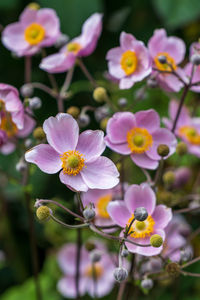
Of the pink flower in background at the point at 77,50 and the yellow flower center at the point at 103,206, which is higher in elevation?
the pink flower in background at the point at 77,50

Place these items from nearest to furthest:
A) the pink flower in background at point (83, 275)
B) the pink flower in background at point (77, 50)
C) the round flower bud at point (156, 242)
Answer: the round flower bud at point (156, 242) → the pink flower in background at point (77, 50) → the pink flower in background at point (83, 275)

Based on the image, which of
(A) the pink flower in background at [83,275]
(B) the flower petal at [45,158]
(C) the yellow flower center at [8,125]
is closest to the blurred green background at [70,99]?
(A) the pink flower in background at [83,275]

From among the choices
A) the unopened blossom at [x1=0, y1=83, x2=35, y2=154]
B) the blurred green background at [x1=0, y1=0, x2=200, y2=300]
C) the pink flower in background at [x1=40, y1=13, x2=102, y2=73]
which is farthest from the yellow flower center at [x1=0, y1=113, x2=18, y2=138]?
the blurred green background at [x1=0, y1=0, x2=200, y2=300]

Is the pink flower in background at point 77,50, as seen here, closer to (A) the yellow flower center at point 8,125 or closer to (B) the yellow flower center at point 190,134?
(A) the yellow flower center at point 8,125

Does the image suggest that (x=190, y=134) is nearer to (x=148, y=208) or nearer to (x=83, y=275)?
(x=148, y=208)

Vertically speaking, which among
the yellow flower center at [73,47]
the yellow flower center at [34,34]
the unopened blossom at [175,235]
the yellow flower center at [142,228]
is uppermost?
the yellow flower center at [73,47]

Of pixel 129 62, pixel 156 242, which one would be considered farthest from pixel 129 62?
pixel 156 242
